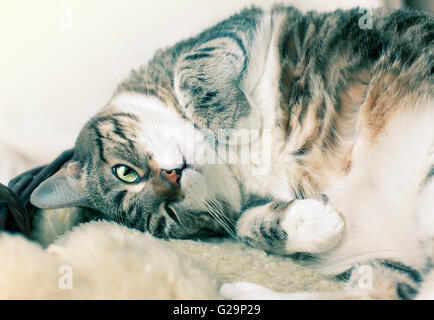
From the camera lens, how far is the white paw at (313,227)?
2.99 ft

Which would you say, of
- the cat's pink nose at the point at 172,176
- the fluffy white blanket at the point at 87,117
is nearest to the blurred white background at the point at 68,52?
the fluffy white blanket at the point at 87,117

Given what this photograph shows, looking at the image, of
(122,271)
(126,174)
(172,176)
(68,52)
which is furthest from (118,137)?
(122,271)

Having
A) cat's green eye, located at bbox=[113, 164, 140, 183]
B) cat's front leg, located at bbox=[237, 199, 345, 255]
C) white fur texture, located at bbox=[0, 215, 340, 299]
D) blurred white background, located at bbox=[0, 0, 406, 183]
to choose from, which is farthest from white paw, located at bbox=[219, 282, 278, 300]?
blurred white background, located at bbox=[0, 0, 406, 183]

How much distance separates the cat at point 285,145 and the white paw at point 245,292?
190 millimetres

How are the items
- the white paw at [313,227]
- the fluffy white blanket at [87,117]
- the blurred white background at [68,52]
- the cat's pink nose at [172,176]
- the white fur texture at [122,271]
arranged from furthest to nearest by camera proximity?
the blurred white background at [68,52] → the cat's pink nose at [172,176] → the white paw at [313,227] → the fluffy white blanket at [87,117] → the white fur texture at [122,271]

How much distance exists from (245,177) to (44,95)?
758mm

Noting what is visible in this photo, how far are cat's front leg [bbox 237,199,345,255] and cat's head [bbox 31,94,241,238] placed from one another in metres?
0.15

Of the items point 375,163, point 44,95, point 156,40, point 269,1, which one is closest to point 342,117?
point 375,163

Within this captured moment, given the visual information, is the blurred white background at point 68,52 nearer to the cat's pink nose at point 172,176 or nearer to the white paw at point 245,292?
the cat's pink nose at point 172,176

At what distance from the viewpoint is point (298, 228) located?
0.93 m

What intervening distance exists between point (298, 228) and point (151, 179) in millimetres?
407

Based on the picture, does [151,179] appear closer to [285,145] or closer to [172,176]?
[172,176]

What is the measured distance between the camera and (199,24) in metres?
1.41
